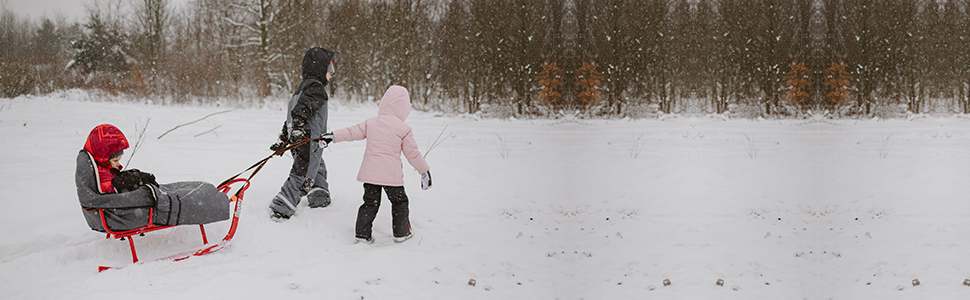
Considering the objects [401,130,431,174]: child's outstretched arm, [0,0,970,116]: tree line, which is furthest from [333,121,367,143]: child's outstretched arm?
[0,0,970,116]: tree line

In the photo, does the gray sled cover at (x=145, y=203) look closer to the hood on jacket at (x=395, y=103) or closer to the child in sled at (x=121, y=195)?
the child in sled at (x=121, y=195)

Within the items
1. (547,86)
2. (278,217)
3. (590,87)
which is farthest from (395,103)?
(547,86)

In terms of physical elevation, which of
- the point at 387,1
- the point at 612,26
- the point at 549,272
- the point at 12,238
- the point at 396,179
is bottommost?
the point at 549,272

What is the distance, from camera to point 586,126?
10.8 meters

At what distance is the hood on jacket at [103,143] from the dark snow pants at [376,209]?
1.85 m

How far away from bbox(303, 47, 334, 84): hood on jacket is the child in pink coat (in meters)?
0.59

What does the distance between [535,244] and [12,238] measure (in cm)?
424

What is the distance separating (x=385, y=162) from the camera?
192 inches

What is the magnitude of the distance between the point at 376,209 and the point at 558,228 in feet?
5.61

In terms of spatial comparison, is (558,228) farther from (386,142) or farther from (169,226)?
(169,226)

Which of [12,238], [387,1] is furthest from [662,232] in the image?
[387,1]

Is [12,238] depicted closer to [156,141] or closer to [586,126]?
[156,141]

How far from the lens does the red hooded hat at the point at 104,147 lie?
13.3 feet

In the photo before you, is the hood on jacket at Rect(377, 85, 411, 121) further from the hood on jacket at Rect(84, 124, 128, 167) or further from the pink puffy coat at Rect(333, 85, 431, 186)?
the hood on jacket at Rect(84, 124, 128, 167)
